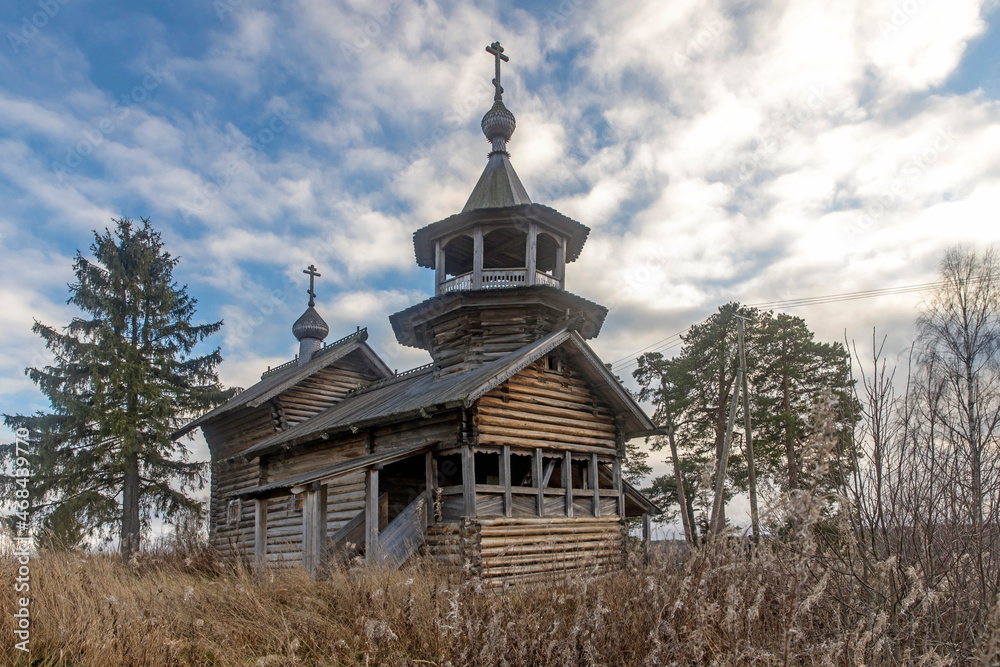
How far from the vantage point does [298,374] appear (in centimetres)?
2305

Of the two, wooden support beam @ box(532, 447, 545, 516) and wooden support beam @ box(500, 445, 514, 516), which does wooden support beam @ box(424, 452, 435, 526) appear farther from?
wooden support beam @ box(532, 447, 545, 516)

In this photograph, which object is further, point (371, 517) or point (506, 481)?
point (506, 481)

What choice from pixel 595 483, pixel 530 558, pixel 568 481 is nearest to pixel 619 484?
pixel 595 483

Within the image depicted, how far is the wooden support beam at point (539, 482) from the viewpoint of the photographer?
555 inches

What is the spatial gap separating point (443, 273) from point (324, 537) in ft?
30.3

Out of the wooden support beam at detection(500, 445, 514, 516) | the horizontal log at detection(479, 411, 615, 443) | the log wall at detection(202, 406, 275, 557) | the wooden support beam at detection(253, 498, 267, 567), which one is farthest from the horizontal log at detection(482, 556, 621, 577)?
the log wall at detection(202, 406, 275, 557)

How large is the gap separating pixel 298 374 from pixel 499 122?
11351mm

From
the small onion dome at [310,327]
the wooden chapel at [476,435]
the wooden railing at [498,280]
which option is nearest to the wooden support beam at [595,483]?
the wooden chapel at [476,435]

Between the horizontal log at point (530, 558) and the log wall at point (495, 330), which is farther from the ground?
the log wall at point (495, 330)

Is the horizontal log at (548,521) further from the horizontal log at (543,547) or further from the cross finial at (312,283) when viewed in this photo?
the cross finial at (312,283)

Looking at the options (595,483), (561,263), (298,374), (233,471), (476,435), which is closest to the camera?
(476,435)

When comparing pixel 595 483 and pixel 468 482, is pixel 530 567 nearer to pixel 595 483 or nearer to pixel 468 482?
pixel 468 482

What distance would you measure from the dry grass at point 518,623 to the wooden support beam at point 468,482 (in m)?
5.41

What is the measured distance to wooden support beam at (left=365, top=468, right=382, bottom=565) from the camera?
1146 cm
